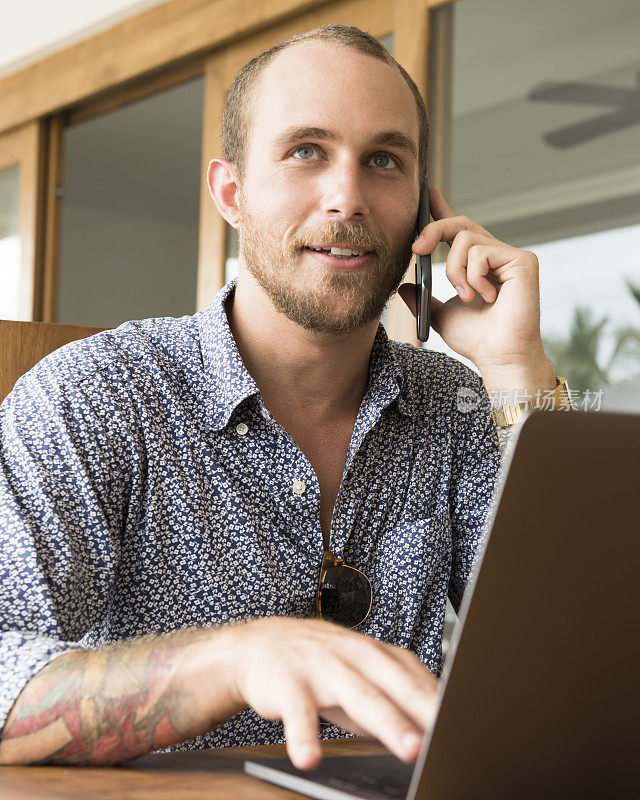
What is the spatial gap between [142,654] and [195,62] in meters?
2.85

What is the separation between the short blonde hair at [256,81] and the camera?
1360mm

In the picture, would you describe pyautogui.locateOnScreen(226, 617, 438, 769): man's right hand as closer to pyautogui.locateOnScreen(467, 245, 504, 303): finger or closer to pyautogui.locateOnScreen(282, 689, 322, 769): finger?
pyautogui.locateOnScreen(282, 689, 322, 769): finger

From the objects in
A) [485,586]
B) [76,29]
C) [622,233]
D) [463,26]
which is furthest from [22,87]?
[485,586]

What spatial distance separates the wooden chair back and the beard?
0.32 metres

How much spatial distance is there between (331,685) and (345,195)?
781mm

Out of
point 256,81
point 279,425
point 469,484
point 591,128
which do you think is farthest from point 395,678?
point 591,128

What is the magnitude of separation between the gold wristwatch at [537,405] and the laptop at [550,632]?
78cm

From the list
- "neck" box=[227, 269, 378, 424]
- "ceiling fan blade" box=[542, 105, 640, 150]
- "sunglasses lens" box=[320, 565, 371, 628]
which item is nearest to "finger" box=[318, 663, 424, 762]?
"sunglasses lens" box=[320, 565, 371, 628]

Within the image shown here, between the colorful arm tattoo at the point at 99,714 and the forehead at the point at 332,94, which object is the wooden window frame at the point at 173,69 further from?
the colorful arm tattoo at the point at 99,714

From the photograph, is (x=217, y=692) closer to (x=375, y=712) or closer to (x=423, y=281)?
(x=375, y=712)

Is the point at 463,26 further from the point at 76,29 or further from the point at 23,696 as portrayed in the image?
the point at 23,696

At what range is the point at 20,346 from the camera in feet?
4.53

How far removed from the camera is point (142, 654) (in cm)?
74
